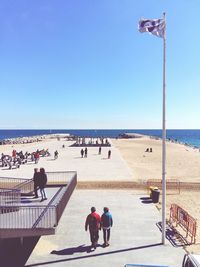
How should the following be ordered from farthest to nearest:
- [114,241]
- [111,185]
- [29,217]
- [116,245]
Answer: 1. [111,185]
2. [114,241]
3. [116,245]
4. [29,217]

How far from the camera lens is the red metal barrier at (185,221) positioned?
48.2 ft

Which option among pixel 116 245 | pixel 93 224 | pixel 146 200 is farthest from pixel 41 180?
pixel 146 200

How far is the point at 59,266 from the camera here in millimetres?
11812

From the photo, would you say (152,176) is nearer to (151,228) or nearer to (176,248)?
(151,228)

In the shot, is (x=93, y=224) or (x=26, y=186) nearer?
(x=93, y=224)

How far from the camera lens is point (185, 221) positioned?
15.8m

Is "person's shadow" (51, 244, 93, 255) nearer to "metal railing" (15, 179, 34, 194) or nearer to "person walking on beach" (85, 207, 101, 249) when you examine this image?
"person walking on beach" (85, 207, 101, 249)

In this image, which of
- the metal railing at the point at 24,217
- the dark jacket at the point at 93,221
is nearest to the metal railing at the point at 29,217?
the metal railing at the point at 24,217

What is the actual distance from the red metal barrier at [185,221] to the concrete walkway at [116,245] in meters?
0.78

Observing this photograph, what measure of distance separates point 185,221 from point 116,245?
3.76 m

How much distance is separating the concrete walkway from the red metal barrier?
0.78 metres

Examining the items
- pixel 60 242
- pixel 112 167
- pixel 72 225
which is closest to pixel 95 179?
pixel 112 167

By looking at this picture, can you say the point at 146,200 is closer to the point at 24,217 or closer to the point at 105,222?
the point at 105,222

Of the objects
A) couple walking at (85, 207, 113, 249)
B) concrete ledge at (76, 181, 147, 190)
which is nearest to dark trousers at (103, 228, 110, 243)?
couple walking at (85, 207, 113, 249)
